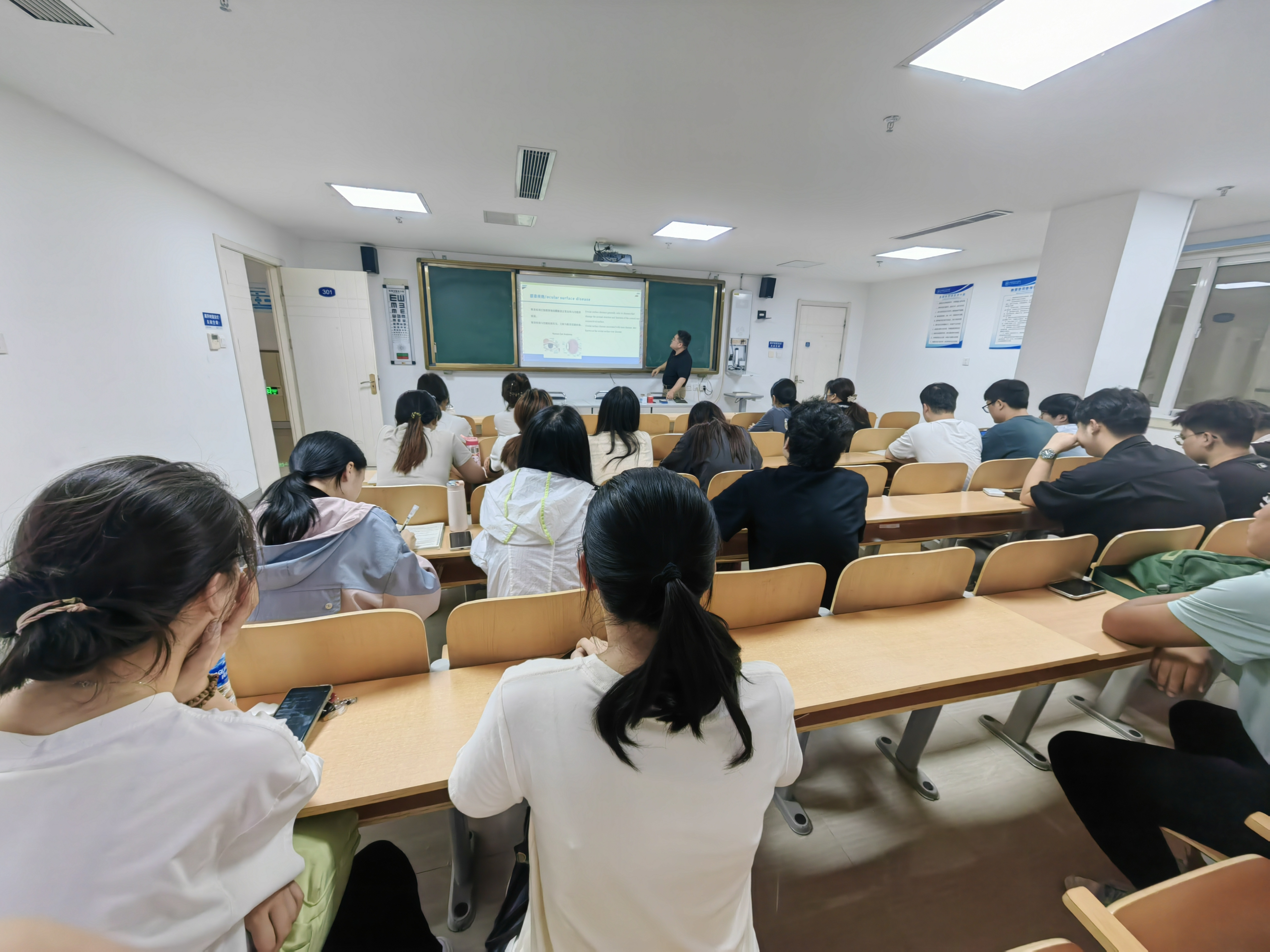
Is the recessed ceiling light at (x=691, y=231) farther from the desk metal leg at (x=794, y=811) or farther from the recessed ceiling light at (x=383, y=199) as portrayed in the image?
the desk metal leg at (x=794, y=811)

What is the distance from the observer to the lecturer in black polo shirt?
6.77 m

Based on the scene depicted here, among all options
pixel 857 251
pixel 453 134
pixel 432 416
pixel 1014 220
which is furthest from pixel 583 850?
pixel 857 251

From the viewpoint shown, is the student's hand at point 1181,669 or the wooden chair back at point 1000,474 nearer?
the student's hand at point 1181,669

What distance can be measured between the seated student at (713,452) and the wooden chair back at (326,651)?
179cm

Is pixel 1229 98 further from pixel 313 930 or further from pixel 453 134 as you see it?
pixel 313 930

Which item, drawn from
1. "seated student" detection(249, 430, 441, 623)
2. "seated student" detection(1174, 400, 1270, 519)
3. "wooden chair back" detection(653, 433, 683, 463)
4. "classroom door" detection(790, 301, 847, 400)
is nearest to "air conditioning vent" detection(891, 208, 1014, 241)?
"seated student" detection(1174, 400, 1270, 519)

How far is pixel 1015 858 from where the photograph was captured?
147 cm

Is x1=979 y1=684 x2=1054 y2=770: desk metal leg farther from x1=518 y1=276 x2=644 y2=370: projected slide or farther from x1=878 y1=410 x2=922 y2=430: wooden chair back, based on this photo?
x1=518 y1=276 x2=644 y2=370: projected slide

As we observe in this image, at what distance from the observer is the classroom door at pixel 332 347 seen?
16.8 feet

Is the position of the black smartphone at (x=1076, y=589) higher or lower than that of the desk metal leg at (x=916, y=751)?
higher

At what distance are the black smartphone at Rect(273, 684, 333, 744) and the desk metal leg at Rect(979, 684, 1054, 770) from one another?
226 centimetres

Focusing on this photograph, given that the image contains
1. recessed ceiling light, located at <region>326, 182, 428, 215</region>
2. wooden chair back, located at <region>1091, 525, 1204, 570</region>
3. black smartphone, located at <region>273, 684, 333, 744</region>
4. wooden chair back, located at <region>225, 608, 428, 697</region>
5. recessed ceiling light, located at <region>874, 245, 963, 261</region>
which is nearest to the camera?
black smartphone, located at <region>273, 684, 333, 744</region>

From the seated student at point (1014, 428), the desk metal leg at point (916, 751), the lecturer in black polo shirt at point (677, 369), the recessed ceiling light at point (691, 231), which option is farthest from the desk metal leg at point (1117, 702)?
the lecturer in black polo shirt at point (677, 369)

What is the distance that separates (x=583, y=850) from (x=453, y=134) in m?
3.35
